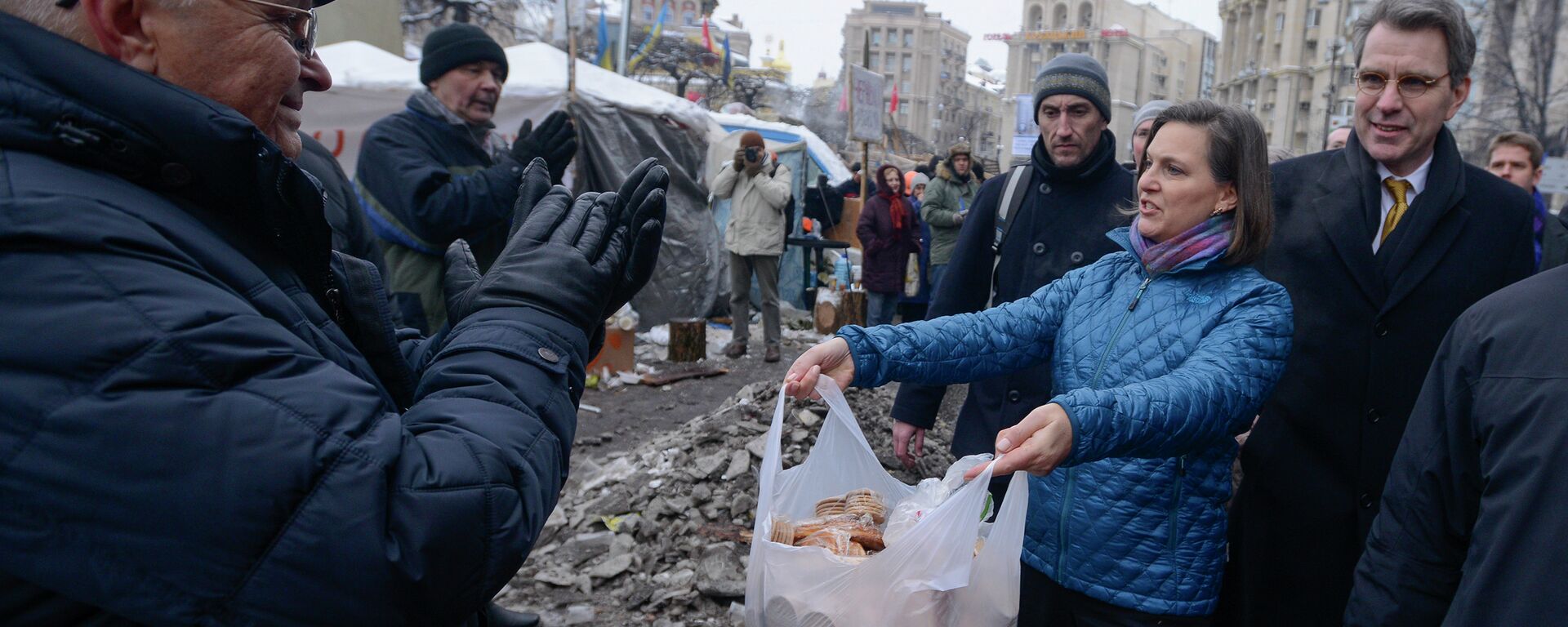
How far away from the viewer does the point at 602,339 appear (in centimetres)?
161

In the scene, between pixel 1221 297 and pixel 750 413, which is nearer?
pixel 1221 297

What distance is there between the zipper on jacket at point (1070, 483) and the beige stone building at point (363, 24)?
31.0ft

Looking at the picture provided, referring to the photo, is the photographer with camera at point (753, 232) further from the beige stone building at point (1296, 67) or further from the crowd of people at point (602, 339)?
the beige stone building at point (1296, 67)

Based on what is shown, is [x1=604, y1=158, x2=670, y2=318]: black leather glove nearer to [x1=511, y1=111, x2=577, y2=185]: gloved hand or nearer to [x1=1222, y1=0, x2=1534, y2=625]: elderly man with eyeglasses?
[x1=1222, y1=0, x2=1534, y2=625]: elderly man with eyeglasses

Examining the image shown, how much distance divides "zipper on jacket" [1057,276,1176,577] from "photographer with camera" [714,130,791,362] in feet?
22.3

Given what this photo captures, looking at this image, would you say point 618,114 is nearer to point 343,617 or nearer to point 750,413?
point 750,413

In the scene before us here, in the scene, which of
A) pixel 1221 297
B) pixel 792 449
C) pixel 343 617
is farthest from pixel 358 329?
pixel 792 449

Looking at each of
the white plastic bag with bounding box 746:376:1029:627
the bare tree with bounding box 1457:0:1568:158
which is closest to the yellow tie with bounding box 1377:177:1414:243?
the white plastic bag with bounding box 746:376:1029:627

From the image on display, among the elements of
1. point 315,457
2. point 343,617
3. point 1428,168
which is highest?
point 1428,168

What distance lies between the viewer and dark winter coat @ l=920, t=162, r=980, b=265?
8.98 m

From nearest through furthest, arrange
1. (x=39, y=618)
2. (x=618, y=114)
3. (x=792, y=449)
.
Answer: (x=39, y=618) < (x=792, y=449) < (x=618, y=114)

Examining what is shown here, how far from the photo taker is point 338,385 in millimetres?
1001

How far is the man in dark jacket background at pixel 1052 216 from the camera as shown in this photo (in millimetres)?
2955

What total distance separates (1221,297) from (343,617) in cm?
176
